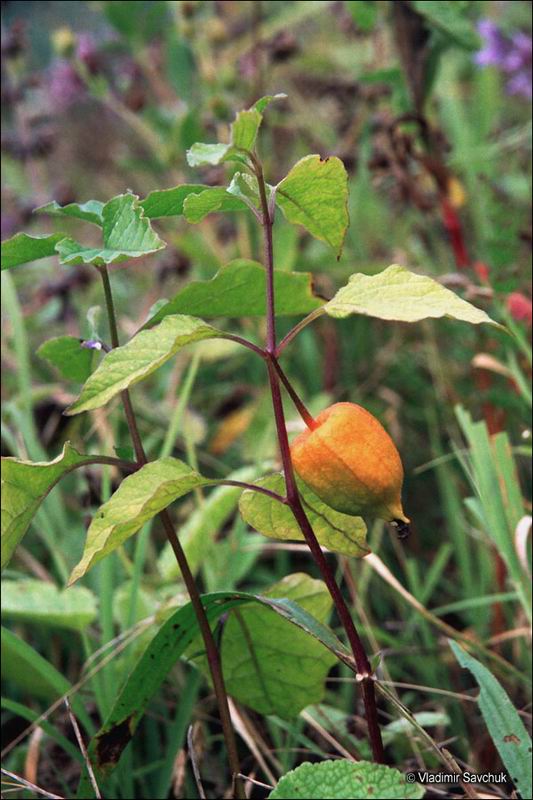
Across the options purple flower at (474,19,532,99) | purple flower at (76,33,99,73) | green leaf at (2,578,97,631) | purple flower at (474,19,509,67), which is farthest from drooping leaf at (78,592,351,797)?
purple flower at (76,33,99,73)

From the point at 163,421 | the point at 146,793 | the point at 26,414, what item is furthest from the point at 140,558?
the point at 163,421

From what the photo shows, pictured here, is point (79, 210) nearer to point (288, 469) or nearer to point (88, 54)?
point (288, 469)

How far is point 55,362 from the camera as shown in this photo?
28.2 inches

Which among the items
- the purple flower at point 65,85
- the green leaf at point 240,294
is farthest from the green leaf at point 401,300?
the purple flower at point 65,85

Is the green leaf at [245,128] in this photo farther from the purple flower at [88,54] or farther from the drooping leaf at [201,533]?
the purple flower at [88,54]

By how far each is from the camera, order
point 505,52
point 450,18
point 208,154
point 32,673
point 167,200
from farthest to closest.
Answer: point 505,52, point 450,18, point 32,673, point 167,200, point 208,154

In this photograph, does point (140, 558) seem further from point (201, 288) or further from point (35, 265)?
point (35, 265)

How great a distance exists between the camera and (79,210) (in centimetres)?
61

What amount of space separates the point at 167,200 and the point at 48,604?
0.52 meters

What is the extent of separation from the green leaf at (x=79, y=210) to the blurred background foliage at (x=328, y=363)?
14cm

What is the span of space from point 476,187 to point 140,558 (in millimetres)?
1017

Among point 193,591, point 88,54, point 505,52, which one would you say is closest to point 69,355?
point 193,591

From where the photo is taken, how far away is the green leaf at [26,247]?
0.61 meters

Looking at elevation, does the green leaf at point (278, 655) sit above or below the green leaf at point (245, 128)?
below
